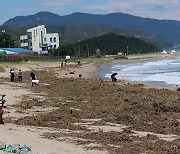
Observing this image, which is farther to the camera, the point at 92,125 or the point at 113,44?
the point at 113,44

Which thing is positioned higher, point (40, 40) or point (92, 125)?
point (40, 40)

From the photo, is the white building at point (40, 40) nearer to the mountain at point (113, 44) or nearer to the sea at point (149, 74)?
the mountain at point (113, 44)

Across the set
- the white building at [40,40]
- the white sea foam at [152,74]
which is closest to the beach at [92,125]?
the white sea foam at [152,74]

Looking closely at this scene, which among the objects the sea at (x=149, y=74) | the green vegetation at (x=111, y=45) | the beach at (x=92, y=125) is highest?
the green vegetation at (x=111, y=45)

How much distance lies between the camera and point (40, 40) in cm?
12550

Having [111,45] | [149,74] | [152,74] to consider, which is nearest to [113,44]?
[111,45]

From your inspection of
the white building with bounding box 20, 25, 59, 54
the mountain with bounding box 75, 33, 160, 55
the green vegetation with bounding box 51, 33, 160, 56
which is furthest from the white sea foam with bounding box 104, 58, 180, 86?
the mountain with bounding box 75, 33, 160, 55

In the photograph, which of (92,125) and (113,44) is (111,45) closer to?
(113,44)

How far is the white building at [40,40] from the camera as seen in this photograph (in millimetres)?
124312

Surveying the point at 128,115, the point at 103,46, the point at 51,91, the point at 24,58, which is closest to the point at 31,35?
the point at 24,58

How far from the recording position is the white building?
12431cm

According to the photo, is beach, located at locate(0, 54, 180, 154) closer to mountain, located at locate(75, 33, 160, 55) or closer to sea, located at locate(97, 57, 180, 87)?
sea, located at locate(97, 57, 180, 87)

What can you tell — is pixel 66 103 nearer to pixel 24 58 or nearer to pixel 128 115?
pixel 128 115

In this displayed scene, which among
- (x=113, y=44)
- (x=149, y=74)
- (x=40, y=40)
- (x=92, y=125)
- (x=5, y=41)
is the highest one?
(x=40, y=40)
